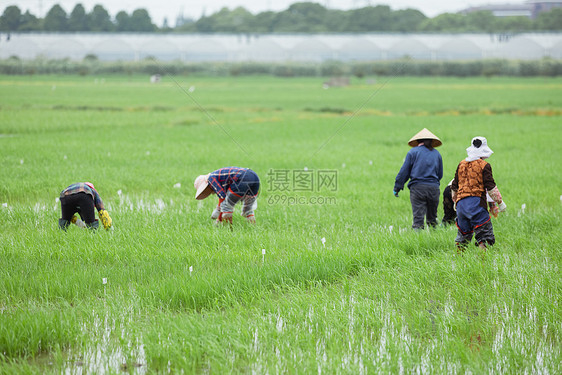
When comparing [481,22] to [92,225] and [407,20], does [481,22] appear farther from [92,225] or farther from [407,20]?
[92,225]

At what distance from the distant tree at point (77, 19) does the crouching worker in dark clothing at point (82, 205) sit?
52815mm

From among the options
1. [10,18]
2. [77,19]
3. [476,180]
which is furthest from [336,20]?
[476,180]

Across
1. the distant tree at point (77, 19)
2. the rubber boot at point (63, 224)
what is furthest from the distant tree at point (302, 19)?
the rubber boot at point (63, 224)

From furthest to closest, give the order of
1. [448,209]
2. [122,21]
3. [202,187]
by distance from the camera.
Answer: [122,21]
[448,209]
[202,187]

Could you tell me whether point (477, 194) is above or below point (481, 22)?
below

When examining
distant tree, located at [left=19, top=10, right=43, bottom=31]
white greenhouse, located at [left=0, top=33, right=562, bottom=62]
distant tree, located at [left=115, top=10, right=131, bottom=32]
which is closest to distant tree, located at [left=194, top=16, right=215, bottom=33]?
distant tree, located at [left=115, top=10, right=131, bottom=32]

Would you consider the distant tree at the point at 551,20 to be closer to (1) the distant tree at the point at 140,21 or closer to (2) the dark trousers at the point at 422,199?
(1) the distant tree at the point at 140,21

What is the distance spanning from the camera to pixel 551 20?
53500 millimetres

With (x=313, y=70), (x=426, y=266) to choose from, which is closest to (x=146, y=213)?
(x=426, y=266)

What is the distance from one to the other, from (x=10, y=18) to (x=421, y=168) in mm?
41795

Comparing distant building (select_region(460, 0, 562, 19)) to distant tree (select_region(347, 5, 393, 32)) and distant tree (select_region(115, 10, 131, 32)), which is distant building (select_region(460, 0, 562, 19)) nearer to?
distant tree (select_region(347, 5, 393, 32))

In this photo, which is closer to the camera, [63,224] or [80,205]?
[80,205]

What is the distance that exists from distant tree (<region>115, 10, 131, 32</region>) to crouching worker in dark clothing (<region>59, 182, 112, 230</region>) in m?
55.4

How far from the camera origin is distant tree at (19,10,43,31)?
4475cm
